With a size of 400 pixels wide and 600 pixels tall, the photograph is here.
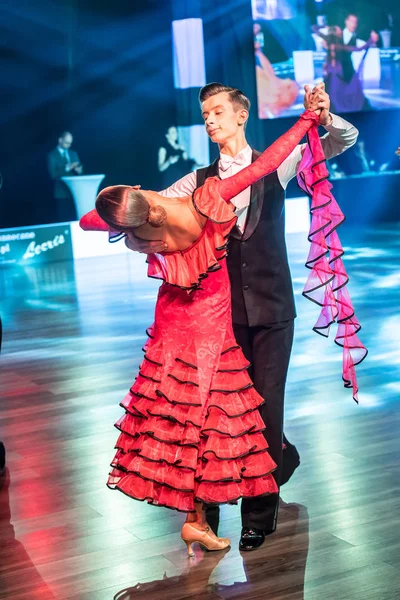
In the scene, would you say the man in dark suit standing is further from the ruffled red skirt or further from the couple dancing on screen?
the ruffled red skirt

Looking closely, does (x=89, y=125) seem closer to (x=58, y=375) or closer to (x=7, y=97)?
(x=7, y=97)

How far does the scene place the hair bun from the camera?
2744mm

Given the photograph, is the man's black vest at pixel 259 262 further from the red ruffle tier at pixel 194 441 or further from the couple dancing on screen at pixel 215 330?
the red ruffle tier at pixel 194 441

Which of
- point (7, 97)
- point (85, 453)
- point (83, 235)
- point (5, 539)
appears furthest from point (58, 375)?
point (7, 97)

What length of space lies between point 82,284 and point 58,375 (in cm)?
379

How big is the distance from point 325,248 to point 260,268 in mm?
229

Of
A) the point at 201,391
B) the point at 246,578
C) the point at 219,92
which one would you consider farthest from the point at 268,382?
the point at 219,92

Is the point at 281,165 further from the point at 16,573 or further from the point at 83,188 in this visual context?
the point at 83,188

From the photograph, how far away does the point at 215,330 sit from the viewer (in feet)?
9.61

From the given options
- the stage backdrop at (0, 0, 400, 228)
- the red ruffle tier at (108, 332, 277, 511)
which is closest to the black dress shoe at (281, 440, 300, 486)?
the red ruffle tier at (108, 332, 277, 511)

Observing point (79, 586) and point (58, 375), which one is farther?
point (58, 375)


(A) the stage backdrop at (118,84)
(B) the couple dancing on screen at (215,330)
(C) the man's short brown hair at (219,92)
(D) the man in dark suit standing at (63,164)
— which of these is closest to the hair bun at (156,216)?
(B) the couple dancing on screen at (215,330)

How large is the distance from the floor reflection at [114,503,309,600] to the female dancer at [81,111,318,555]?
128 millimetres

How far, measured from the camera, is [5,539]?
3.25 m
